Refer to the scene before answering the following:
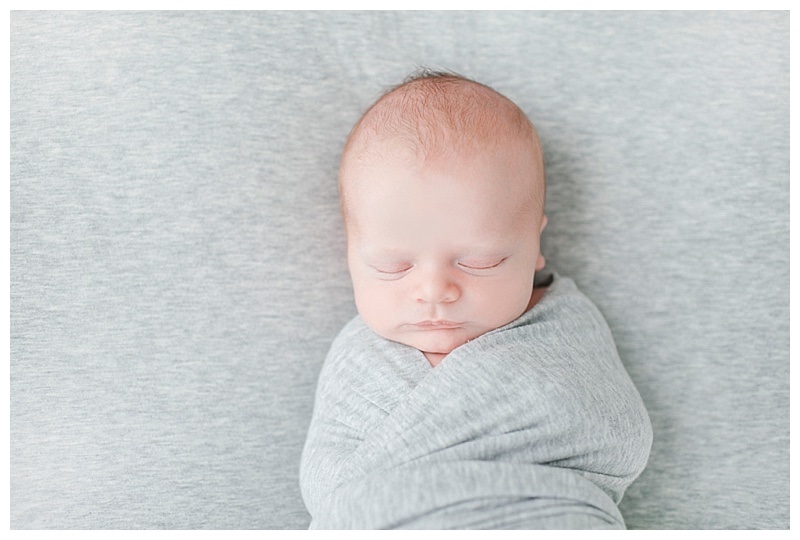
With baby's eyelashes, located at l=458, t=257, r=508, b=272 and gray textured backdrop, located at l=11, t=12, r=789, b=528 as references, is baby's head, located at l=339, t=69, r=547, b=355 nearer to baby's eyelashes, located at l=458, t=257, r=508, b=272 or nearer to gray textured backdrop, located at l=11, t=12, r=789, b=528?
baby's eyelashes, located at l=458, t=257, r=508, b=272

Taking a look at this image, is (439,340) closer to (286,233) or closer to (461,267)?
(461,267)

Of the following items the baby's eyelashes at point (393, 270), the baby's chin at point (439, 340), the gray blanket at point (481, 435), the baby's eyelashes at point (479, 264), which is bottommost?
the gray blanket at point (481, 435)

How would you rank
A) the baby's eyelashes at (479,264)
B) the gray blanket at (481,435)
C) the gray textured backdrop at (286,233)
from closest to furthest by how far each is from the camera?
the gray blanket at (481,435) < the baby's eyelashes at (479,264) < the gray textured backdrop at (286,233)

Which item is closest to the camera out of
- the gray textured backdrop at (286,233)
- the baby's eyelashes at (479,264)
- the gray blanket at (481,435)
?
the gray blanket at (481,435)

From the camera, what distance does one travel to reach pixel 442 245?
3.78ft

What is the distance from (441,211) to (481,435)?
0.37 m

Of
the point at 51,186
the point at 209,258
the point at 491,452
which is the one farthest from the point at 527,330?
the point at 51,186

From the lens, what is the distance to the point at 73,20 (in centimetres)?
134

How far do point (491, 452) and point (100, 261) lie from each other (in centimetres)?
82

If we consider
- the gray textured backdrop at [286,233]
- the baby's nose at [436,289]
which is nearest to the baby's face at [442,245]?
the baby's nose at [436,289]

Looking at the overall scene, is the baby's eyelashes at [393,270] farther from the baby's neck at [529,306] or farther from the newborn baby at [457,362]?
the baby's neck at [529,306]

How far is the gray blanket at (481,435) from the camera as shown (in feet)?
3.49

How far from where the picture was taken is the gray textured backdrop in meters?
1.32

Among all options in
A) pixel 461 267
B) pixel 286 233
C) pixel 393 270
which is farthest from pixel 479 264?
pixel 286 233
